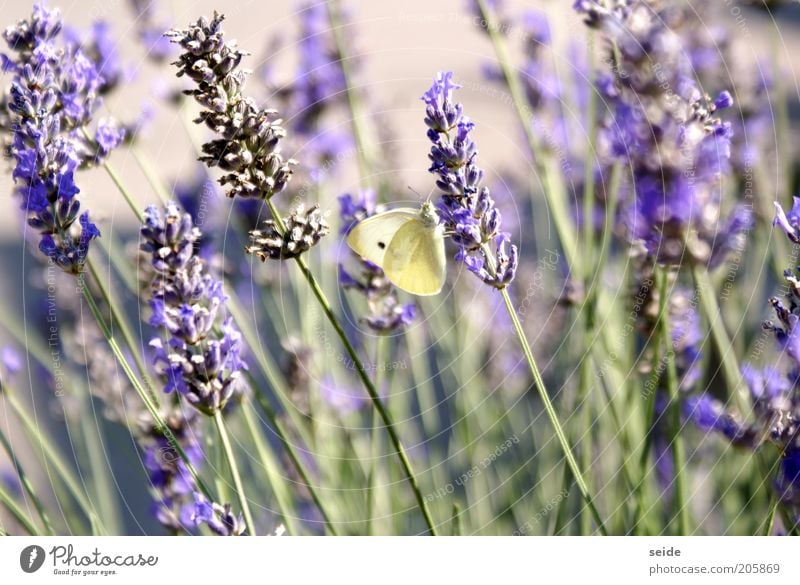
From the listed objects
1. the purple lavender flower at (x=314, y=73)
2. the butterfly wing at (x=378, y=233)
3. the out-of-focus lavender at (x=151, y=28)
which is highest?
the out-of-focus lavender at (x=151, y=28)

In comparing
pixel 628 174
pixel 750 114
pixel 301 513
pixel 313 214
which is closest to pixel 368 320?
pixel 313 214

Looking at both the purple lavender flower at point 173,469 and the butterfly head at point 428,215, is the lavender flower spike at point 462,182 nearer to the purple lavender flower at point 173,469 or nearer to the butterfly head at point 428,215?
the butterfly head at point 428,215

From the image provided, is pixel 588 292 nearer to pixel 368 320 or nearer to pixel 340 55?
pixel 368 320

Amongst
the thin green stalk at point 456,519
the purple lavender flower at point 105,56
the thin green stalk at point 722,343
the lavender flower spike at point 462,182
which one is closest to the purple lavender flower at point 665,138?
the thin green stalk at point 722,343

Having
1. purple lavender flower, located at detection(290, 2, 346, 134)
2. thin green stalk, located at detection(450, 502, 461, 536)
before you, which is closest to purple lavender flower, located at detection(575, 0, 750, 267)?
thin green stalk, located at detection(450, 502, 461, 536)

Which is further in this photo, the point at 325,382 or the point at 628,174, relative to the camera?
the point at 325,382

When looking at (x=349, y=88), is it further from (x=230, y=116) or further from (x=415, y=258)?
(x=230, y=116)
